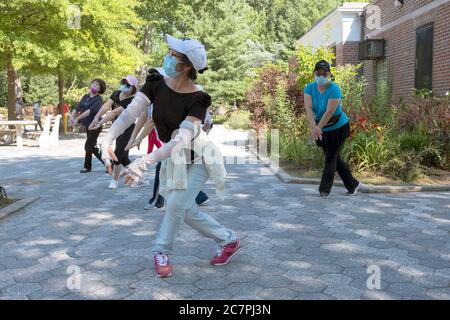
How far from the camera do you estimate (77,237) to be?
537 centimetres

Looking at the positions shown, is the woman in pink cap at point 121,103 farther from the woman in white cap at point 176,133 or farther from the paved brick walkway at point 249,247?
the woman in white cap at point 176,133

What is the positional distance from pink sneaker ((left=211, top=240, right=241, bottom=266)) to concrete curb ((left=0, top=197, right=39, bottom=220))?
313 cm

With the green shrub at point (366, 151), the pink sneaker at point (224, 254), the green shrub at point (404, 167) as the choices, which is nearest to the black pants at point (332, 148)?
the green shrub at point (404, 167)

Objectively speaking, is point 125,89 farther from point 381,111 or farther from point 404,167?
point 381,111

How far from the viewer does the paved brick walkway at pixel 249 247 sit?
3.85 m

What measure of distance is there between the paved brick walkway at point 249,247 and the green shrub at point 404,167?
95 cm

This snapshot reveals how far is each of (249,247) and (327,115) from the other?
256 centimetres

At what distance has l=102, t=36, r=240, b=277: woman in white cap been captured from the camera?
3.71m

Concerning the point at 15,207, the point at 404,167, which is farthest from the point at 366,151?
the point at 15,207

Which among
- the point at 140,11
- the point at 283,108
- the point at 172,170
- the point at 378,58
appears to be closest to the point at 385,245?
the point at 172,170

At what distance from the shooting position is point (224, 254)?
14.5 ft

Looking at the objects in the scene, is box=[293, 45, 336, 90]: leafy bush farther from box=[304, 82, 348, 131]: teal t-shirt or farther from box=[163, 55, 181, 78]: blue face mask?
box=[163, 55, 181, 78]: blue face mask

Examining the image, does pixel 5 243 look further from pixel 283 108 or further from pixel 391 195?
pixel 283 108

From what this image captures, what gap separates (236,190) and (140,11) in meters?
27.6
